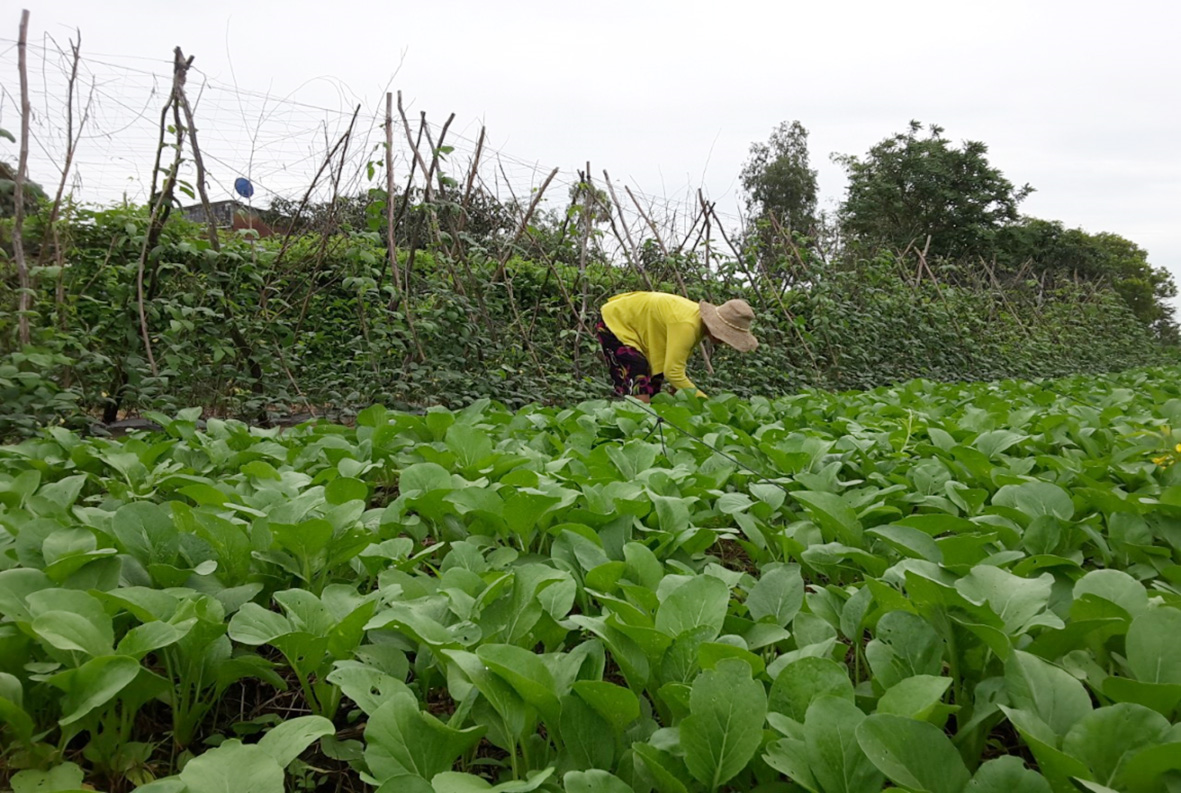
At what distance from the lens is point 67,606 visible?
107cm

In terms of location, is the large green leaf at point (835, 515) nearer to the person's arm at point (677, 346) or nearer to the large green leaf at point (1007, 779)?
the large green leaf at point (1007, 779)

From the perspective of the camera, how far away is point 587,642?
1.11 m

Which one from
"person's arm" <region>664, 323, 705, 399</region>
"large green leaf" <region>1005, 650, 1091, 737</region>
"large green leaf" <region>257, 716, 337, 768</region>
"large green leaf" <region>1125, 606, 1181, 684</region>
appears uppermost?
"person's arm" <region>664, 323, 705, 399</region>

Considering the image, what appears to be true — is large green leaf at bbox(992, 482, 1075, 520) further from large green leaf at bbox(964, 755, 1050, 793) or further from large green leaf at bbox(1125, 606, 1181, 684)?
large green leaf at bbox(964, 755, 1050, 793)

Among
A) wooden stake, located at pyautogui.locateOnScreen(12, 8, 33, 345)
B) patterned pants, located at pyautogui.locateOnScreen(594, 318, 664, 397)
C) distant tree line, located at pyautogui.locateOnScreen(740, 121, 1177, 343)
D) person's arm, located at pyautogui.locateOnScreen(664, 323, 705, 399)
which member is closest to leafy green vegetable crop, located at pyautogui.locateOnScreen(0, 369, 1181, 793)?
wooden stake, located at pyautogui.locateOnScreen(12, 8, 33, 345)

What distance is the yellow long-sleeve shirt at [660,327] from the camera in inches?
210

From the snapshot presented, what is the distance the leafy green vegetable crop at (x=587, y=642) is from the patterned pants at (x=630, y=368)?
3770 mm

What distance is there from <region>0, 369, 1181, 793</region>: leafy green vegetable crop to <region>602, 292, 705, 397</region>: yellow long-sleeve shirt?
343 cm

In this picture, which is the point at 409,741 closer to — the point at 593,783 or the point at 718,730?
the point at 593,783

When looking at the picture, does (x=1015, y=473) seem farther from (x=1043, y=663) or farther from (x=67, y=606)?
(x=67, y=606)

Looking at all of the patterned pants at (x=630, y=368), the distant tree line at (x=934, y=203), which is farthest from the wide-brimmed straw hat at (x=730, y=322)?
the distant tree line at (x=934, y=203)

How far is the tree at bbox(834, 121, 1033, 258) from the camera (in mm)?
31125

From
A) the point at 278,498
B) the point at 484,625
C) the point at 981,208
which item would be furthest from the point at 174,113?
the point at 981,208

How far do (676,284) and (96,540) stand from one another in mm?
7304
